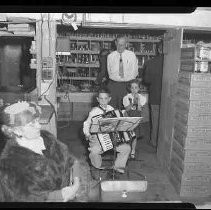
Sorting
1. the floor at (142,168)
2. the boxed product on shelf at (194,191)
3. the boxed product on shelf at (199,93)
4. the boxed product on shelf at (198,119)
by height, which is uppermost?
the boxed product on shelf at (199,93)

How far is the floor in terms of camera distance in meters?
4.99

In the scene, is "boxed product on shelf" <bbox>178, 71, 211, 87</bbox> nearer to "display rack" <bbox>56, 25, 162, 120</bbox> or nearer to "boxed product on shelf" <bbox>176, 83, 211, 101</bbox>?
"boxed product on shelf" <bbox>176, 83, 211, 101</bbox>

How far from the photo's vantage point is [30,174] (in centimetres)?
286

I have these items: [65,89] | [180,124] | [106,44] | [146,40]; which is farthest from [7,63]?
[180,124]

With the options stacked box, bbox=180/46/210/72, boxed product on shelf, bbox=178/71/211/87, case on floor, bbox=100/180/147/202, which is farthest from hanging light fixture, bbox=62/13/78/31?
case on floor, bbox=100/180/147/202

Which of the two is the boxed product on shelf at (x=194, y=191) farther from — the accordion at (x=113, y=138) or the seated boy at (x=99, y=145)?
the accordion at (x=113, y=138)

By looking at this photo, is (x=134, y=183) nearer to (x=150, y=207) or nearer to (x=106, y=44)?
(x=150, y=207)

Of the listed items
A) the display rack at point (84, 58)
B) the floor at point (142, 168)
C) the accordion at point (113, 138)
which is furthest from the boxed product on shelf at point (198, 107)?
the display rack at point (84, 58)

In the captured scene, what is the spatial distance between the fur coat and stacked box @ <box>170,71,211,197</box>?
7.73 feet

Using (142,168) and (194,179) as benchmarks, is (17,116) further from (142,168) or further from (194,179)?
(142,168)

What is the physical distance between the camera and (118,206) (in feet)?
8.85

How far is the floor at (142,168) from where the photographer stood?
4.99 meters

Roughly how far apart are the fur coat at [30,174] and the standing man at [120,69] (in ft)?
13.3
